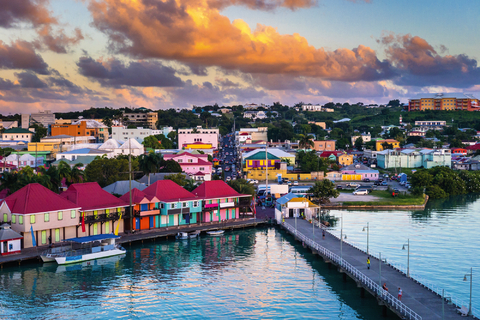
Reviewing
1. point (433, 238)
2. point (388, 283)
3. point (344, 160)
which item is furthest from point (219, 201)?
point (344, 160)

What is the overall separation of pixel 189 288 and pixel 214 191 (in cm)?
2406

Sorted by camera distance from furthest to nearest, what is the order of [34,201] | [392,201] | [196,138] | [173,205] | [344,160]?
[196,138] → [344,160] → [392,201] → [173,205] → [34,201]

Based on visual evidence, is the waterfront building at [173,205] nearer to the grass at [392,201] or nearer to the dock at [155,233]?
the dock at [155,233]

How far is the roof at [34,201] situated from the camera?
149 ft

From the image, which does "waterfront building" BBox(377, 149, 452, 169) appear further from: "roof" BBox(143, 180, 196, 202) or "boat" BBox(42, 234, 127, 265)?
"boat" BBox(42, 234, 127, 265)

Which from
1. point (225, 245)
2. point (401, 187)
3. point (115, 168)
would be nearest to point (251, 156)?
point (401, 187)

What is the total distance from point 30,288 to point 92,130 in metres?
122

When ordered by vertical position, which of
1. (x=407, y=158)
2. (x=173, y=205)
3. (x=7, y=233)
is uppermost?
(x=407, y=158)

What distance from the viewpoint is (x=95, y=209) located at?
50.3 metres

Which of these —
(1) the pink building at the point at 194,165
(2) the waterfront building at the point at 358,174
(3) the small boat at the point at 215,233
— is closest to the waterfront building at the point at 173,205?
(3) the small boat at the point at 215,233

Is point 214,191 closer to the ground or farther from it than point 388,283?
farther from it

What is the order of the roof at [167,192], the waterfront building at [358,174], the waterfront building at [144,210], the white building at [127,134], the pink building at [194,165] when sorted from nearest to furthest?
1. the waterfront building at [144,210]
2. the roof at [167,192]
3. the pink building at [194,165]
4. the waterfront building at [358,174]
5. the white building at [127,134]

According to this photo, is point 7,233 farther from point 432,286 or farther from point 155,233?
point 432,286

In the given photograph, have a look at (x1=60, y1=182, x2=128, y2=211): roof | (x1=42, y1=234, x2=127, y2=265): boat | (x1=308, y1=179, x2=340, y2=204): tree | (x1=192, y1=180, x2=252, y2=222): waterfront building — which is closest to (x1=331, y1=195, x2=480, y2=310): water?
(x1=308, y1=179, x2=340, y2=204): tree
